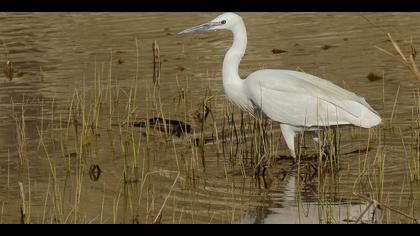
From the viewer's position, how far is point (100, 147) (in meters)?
11.2

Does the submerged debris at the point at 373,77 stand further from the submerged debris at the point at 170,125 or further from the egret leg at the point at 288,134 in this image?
the egret leg at the point at 288,134

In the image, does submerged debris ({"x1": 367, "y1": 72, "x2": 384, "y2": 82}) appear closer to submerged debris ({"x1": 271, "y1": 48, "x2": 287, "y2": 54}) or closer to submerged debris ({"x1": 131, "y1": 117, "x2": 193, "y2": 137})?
submerged debris ({"x1": 271, "y1": 48, "x2": 287, "y2": 54})

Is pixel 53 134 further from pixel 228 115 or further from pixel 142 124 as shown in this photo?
pixel 228 115

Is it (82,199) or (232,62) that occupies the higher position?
(232,62)

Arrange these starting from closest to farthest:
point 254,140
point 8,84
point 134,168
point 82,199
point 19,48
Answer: point 82,199 → point 134,168 → point 254,140 → point 8,84 → point 19,48

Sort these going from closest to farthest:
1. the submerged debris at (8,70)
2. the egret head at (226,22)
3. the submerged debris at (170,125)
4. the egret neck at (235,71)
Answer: the egret neck at (235,71), the egret head at (226,22), the submerged debris at (170,125), the submerged debris at (8,70)

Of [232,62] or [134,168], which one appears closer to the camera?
[134,168]

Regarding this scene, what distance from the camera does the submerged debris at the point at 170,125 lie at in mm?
11648

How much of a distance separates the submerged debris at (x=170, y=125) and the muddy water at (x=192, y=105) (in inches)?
15.6

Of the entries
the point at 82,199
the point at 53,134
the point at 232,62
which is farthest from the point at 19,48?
the point at 82,199

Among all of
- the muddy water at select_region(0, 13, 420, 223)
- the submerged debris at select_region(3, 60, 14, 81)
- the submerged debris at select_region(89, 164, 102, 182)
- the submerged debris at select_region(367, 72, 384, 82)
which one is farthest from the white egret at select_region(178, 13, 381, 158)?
the submerged debris at select_region(3, 60, 14, 81)

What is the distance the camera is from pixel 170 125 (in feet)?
38.4

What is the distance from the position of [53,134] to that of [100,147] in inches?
37.8

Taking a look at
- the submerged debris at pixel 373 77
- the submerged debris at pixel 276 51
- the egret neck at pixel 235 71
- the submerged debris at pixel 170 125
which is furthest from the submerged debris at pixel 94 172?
the submerged debris at pixel 276 51
